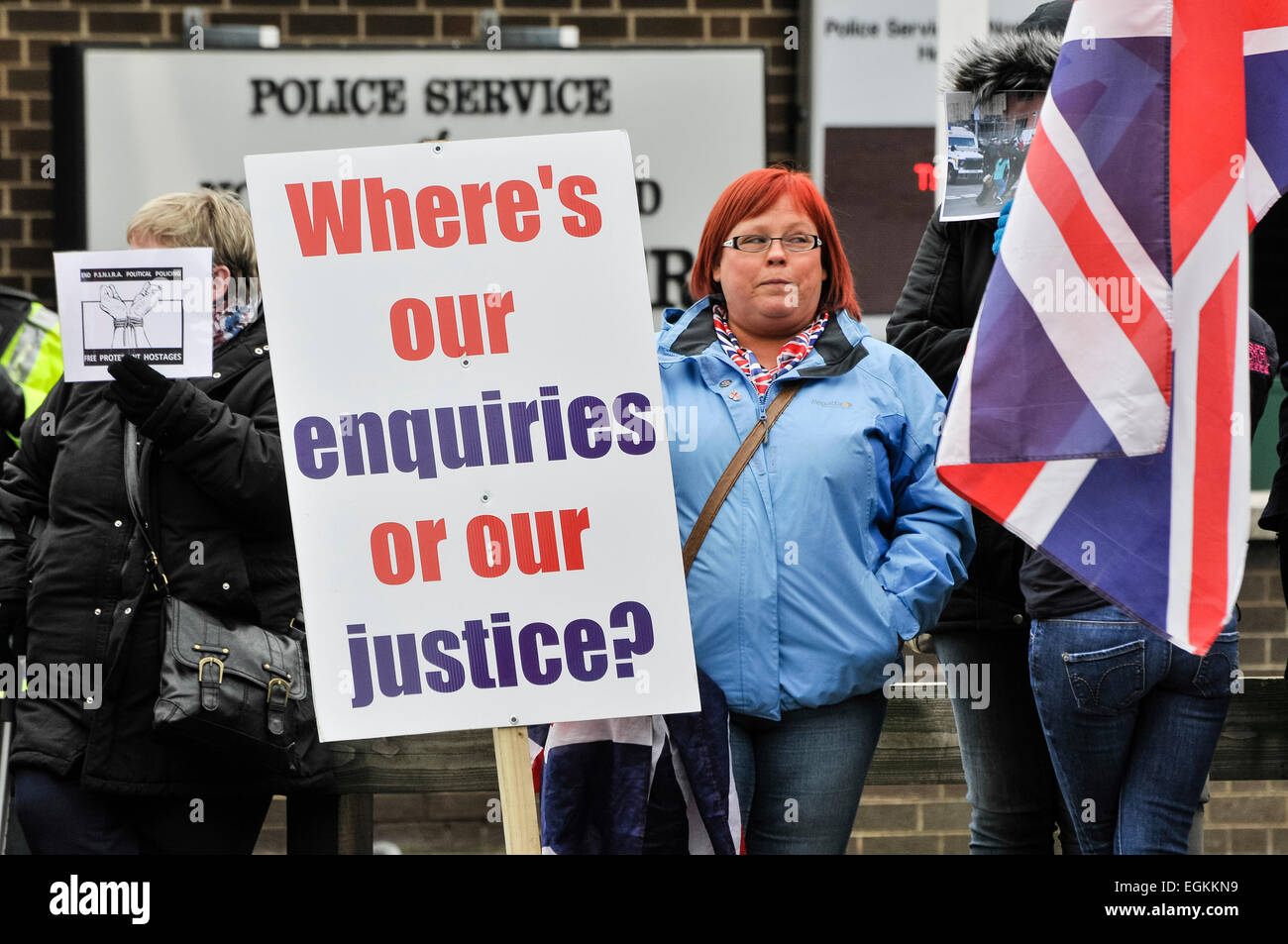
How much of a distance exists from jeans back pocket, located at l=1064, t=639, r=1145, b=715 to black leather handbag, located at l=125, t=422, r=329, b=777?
5.11 ft

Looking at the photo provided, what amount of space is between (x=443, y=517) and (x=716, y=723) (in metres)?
0.62

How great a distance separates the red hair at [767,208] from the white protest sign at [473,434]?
0.35 m

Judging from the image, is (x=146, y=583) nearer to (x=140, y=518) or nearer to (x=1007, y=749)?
(x=140, y=518)

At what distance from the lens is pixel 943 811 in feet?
20.5

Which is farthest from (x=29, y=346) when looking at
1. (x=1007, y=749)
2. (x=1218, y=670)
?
(x=1218, y=670)

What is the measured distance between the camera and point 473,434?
121 inches

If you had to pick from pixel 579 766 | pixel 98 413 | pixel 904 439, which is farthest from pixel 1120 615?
pixel 98 413

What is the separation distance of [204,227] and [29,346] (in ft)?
4.92

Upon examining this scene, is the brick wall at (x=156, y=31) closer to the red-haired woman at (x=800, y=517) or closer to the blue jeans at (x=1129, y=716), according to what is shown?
the red-haired woman at (x=800, y=517)

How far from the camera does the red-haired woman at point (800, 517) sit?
125 inches

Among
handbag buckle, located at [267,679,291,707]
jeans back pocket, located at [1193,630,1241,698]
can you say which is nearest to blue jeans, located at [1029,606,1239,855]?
jeans back pocket, located at [1193,630,1241,698]

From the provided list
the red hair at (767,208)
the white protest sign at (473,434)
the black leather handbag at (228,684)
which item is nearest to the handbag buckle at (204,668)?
the black leather handbag at (228,684)
